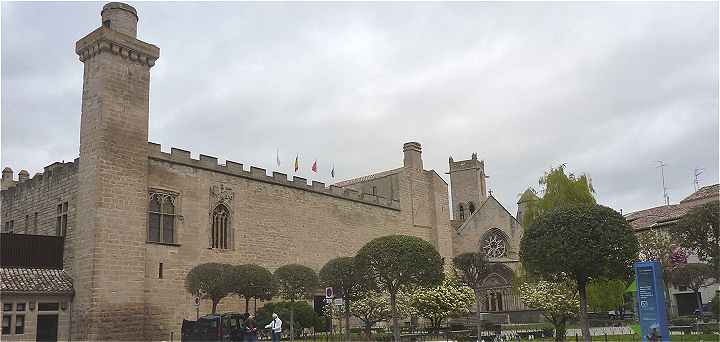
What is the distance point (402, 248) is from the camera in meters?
24.4

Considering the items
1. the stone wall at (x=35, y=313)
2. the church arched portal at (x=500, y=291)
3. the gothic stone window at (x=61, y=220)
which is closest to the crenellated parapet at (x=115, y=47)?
the gothic stone window at (x=61, y=220)

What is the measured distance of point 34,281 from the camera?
25188 millimetres

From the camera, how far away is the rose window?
50062 millimetres

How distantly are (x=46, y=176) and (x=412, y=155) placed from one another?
25676mm

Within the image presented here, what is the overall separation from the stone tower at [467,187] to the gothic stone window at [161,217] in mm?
38697

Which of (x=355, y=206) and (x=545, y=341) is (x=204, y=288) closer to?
(x=545, y=341)

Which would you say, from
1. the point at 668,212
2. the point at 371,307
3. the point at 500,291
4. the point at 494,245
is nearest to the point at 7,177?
the point at 371,307

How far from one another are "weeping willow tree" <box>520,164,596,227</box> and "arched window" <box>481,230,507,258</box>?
53.2 feet

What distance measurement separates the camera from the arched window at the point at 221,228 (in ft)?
104

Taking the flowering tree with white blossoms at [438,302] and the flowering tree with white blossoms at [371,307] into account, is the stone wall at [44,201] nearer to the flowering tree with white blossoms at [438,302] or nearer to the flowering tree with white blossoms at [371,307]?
the flowering tree with white blossoms at [371,307]

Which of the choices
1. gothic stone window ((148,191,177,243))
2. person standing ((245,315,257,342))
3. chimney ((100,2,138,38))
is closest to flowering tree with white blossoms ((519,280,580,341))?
person standing ((245,315,257,342))

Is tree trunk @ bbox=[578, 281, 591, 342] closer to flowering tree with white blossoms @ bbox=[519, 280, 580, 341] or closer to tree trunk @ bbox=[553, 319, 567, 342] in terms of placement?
flowering tree with white blossoms @ bbox=[519, 280, 580, 341]

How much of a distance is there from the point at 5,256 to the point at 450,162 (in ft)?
157

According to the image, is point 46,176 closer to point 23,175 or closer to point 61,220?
point 61,220
